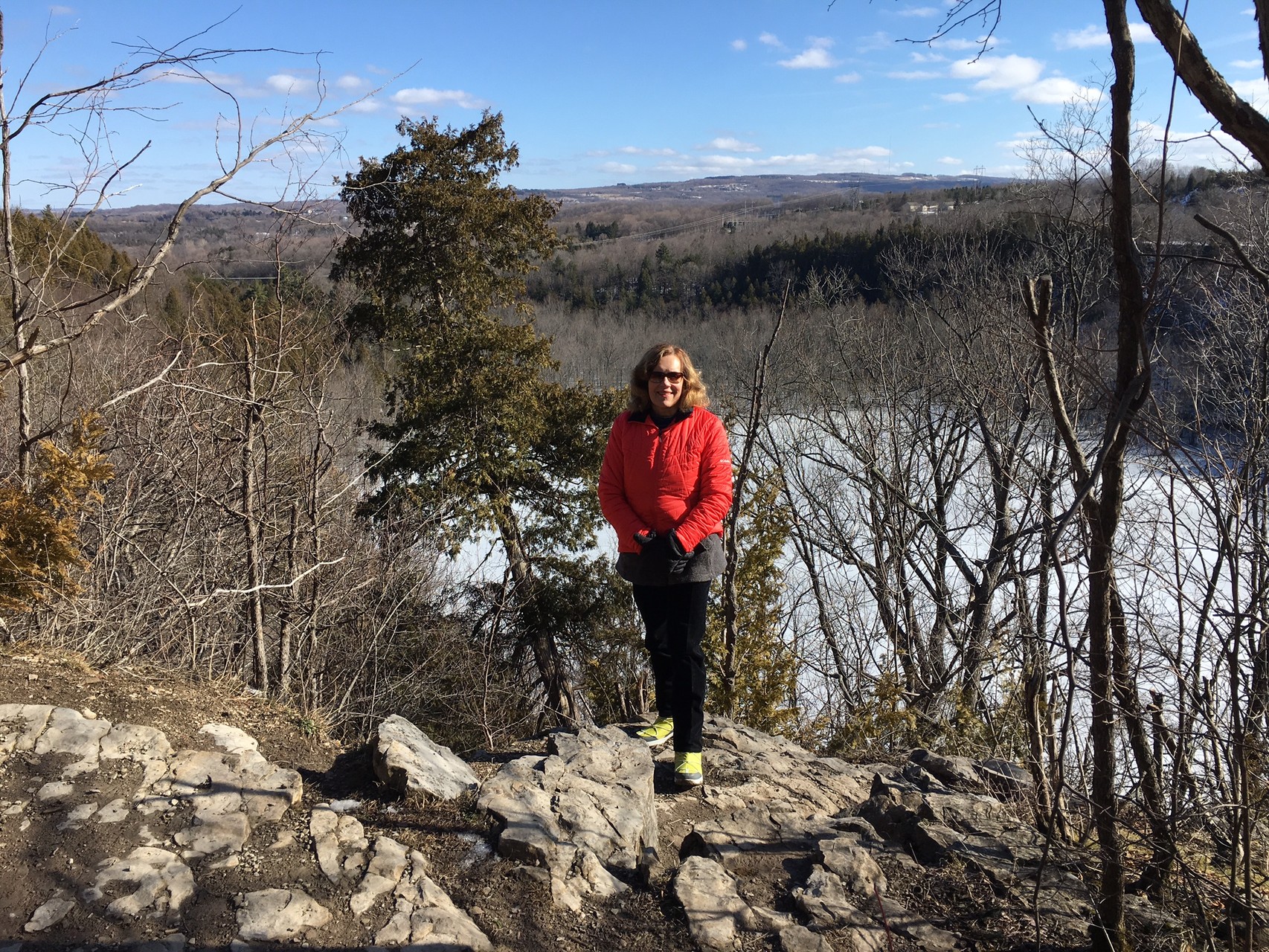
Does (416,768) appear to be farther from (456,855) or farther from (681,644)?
(681,644)

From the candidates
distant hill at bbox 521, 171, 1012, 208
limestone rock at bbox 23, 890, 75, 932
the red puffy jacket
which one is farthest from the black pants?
distant hill at bbox 521, 171, 1012, 208

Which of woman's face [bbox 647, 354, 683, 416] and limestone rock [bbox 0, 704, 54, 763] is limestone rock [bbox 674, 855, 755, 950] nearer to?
woman's face [bbox 647, 354, 683, 416]

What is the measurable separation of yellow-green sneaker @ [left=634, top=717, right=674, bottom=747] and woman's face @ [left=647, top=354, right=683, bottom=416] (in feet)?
5.77

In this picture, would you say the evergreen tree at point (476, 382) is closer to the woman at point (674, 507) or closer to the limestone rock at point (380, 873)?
the woman at point (674, 507)

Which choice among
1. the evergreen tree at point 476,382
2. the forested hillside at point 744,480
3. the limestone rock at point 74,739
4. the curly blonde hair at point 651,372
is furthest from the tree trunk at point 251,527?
the evergreen tree at point 476,382

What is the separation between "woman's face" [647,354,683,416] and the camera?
13.0 ft

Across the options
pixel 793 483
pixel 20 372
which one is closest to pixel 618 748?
pixel 20 372

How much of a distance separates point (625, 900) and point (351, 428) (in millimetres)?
17319

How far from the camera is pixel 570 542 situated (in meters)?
14.3

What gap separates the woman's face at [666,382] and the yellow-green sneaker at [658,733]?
176 centimetres

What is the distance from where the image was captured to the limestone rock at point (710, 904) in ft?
9.89

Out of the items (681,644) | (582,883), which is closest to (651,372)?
(681,644)

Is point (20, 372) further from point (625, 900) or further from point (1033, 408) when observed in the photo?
point (1033, 408)

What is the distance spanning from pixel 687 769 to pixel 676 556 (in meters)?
1.15
